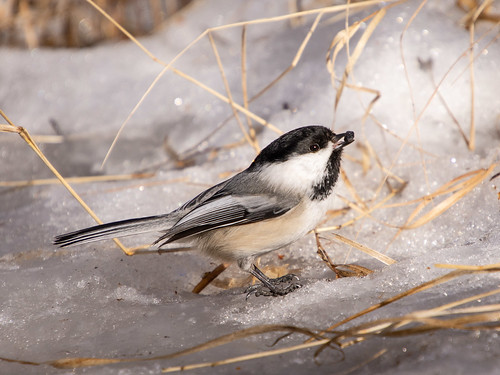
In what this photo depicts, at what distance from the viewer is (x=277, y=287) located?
1780mm

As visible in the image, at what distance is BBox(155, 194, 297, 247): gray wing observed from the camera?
1.80 m

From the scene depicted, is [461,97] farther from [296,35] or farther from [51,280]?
[51,280]

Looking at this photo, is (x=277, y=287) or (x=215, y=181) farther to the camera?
(x=215, y=181)

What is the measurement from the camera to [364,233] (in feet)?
6.98

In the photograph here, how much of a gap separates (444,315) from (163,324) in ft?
2.43

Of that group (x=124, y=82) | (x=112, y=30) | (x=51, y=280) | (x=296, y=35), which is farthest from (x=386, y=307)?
(x=112, y=30)

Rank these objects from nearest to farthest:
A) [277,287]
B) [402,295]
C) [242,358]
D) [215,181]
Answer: [242,358]
[402,295]
[277,287]
[215,181]

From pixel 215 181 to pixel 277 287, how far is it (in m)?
0.89

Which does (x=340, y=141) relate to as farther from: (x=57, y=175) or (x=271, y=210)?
(x=57, y=175)

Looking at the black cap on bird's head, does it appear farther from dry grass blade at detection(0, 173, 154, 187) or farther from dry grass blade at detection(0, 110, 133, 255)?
dry grass blade at detection(0, 173, 154, 187)

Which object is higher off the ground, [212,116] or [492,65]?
[492,65]

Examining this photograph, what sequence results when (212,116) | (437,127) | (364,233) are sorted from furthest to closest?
(212,116) < (437,127) < (364,233)

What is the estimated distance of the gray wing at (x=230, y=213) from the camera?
180 cm

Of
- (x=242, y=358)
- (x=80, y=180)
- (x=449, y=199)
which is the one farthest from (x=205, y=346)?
(x=80, y=180)
